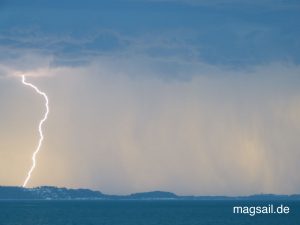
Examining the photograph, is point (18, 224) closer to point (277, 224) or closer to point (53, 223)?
point (53, 223)

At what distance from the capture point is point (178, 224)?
136625 millimetres

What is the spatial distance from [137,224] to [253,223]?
71.2ft

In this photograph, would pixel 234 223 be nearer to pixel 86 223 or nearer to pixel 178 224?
pixel 178 224

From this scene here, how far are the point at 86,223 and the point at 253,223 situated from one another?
31004 mm

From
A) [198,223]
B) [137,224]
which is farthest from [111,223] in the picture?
[198,223]

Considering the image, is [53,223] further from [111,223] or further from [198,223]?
[198,223]

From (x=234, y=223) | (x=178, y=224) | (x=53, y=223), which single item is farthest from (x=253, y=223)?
(x=53, y=223)

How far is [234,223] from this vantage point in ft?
465

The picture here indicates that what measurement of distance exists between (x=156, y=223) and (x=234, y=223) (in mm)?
14730

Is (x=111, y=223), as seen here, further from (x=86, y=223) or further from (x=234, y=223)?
(x=234, y=223)

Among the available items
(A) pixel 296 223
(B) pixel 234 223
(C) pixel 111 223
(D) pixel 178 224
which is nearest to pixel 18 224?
(C) pixel 111 223

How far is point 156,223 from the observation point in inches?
5492

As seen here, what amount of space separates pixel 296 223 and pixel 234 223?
1145 centimetres

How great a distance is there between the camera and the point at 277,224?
→ 13788 cm
